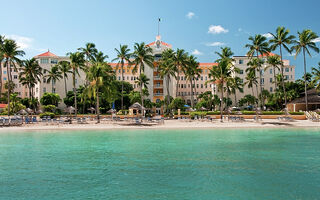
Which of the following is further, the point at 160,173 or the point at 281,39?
the point at 281,39

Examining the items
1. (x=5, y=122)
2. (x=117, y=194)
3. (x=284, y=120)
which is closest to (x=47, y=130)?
(x=5, y=122)

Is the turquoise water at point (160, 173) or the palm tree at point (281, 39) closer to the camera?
the turquoise water at point (160, 173)

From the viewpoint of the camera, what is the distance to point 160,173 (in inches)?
430

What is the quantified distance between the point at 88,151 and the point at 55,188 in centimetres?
724

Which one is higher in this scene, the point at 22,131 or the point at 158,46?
the point at 158,46

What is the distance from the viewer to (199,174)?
35.4ft

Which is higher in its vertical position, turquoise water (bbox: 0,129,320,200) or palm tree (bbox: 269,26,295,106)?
palm tree (bbox: 269,26,295,106)

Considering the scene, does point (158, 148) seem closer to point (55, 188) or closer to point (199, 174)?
point (199, 174)

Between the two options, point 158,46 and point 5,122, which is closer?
point 5,122

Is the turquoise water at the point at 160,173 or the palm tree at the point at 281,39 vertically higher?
the palm tree at the point at 281,39

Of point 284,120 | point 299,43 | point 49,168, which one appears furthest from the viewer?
point 299,43

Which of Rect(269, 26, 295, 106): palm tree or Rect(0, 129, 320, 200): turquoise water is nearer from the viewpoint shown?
Rect(0, 129, 320, 200): turquoise water

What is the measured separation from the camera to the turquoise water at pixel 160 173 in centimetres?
856

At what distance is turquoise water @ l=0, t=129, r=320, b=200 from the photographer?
8.56 m
